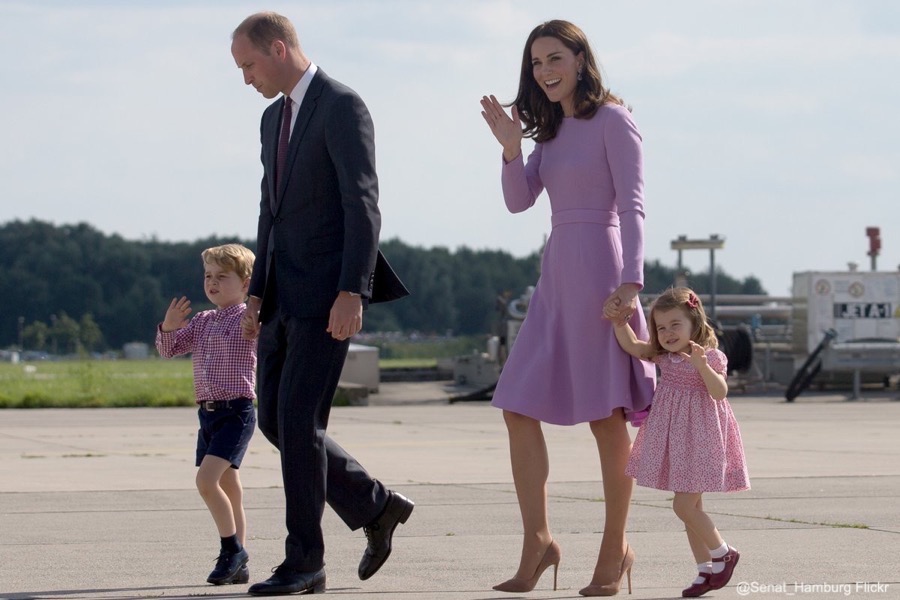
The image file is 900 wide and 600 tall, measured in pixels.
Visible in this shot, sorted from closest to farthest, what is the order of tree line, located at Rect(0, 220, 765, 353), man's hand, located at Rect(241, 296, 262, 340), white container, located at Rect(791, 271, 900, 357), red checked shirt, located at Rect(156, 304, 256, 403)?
man's hand, located at Rect(241, 296, 262, 340), red checked shirt, located at Rect(156, 304, 256, 403), white container, located at Rect(791, 271, 900, 357), tree line, located at Rect(0, 220, 765, 353)

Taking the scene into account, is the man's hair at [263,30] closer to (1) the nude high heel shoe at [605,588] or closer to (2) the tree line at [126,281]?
(1) the nude high heel shoe at [605,588]

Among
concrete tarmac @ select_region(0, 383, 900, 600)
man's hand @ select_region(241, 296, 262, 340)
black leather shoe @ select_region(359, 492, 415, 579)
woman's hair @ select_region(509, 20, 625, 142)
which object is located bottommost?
concrete tarmac @ select_region(0, 383, 900, 600)

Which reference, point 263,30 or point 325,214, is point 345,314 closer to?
point 325,214

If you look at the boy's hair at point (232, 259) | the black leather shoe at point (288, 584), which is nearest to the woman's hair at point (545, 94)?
the boy's hair at point (232, 259)

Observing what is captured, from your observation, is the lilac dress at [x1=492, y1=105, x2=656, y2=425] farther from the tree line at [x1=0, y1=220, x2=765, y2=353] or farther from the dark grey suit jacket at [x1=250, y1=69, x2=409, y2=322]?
the tree line at [x1=0, y1=220, x2=765, y2=353]

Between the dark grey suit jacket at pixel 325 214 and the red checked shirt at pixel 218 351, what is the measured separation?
636 millimetres

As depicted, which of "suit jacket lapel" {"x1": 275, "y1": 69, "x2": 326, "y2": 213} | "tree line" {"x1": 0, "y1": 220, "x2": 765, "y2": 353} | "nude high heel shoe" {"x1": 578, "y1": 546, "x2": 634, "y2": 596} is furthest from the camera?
"tree line" {"x1": 0, "y1": 220, "x2": 765, "y2": 353}

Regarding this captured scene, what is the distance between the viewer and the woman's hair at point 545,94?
580 cm

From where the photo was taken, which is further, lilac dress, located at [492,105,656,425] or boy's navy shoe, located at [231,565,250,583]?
boy's navy shoe, located at [231,565,250,583]

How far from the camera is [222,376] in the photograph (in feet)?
21.3

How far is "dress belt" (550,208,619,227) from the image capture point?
226 inches

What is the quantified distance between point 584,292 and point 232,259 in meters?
1.72

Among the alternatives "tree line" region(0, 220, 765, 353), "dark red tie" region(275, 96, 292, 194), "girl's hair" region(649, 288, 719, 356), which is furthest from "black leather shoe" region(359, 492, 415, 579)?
"tree line" region(0, 220, 765, 353)

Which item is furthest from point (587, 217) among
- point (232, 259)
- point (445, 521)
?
point (445, 521)
